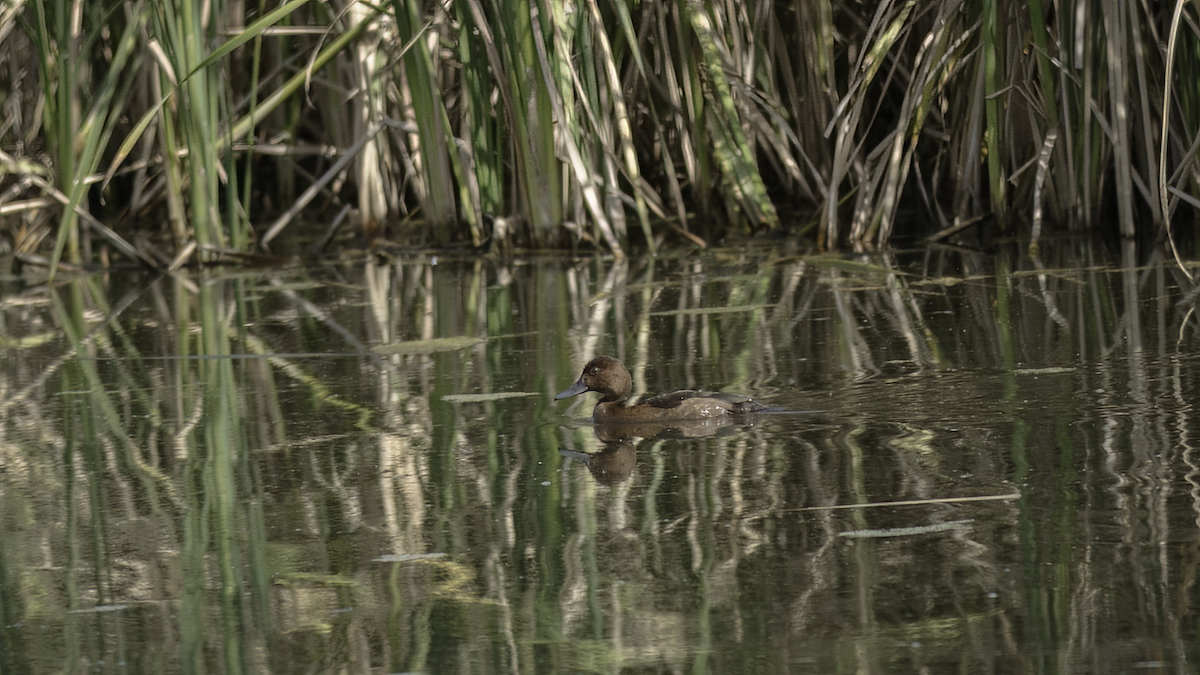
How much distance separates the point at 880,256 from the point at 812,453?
3.50 m

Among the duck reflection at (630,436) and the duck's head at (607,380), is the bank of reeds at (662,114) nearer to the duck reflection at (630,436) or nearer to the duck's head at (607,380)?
the duck's head at (607,380)

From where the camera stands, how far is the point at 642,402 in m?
4.13

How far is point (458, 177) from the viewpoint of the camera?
739 cm

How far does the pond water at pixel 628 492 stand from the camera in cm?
244

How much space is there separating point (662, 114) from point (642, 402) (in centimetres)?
426

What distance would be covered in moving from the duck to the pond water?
6 centimetres

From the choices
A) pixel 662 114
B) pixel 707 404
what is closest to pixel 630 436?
pixel 707 404

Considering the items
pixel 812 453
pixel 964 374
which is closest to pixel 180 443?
pixel 812 453

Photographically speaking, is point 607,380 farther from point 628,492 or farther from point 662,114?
point 662,114

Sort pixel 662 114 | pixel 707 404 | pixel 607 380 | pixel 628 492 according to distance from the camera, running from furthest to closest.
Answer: pixel 662 114 < pixel 607 380 < pixel 707 404 < pixel 628 492

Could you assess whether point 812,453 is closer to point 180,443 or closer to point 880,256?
point 180,443

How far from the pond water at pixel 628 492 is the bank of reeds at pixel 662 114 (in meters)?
0.90

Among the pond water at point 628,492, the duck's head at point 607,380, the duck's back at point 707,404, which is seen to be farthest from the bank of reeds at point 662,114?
the duck's back at point 707,404

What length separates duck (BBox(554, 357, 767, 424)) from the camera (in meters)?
3.91
